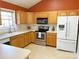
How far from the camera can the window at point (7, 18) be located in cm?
416

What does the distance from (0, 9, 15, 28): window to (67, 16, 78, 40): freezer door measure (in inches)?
122

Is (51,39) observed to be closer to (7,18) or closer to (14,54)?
(7,18)

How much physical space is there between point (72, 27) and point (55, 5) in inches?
79.4

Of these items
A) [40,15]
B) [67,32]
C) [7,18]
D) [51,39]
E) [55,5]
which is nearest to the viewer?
[67,32]

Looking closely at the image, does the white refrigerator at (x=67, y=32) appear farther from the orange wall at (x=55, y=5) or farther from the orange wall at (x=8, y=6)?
the orange wall at (x=8, y=6)

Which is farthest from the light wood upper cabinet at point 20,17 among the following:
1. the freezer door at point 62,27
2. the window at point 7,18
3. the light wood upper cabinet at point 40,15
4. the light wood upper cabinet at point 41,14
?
the freezer door at point 62,27

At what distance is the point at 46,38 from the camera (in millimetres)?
4969

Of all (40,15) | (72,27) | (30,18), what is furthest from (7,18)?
(72,27)

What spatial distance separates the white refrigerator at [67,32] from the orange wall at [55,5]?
127cm

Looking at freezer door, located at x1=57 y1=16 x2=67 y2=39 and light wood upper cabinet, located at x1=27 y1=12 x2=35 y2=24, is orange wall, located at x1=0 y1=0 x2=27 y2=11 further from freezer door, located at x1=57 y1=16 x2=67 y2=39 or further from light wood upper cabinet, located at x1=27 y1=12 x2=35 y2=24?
freezer door, located at x1=57 y1=16 x2=67 y2=39

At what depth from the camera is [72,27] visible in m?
Result: 3.88

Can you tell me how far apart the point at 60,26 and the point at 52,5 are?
1.80 meters

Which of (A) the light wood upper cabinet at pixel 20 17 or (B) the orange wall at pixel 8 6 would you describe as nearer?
(B) the orange wall at pixel 8 6

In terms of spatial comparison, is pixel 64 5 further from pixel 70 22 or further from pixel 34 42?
pixel 34 42
